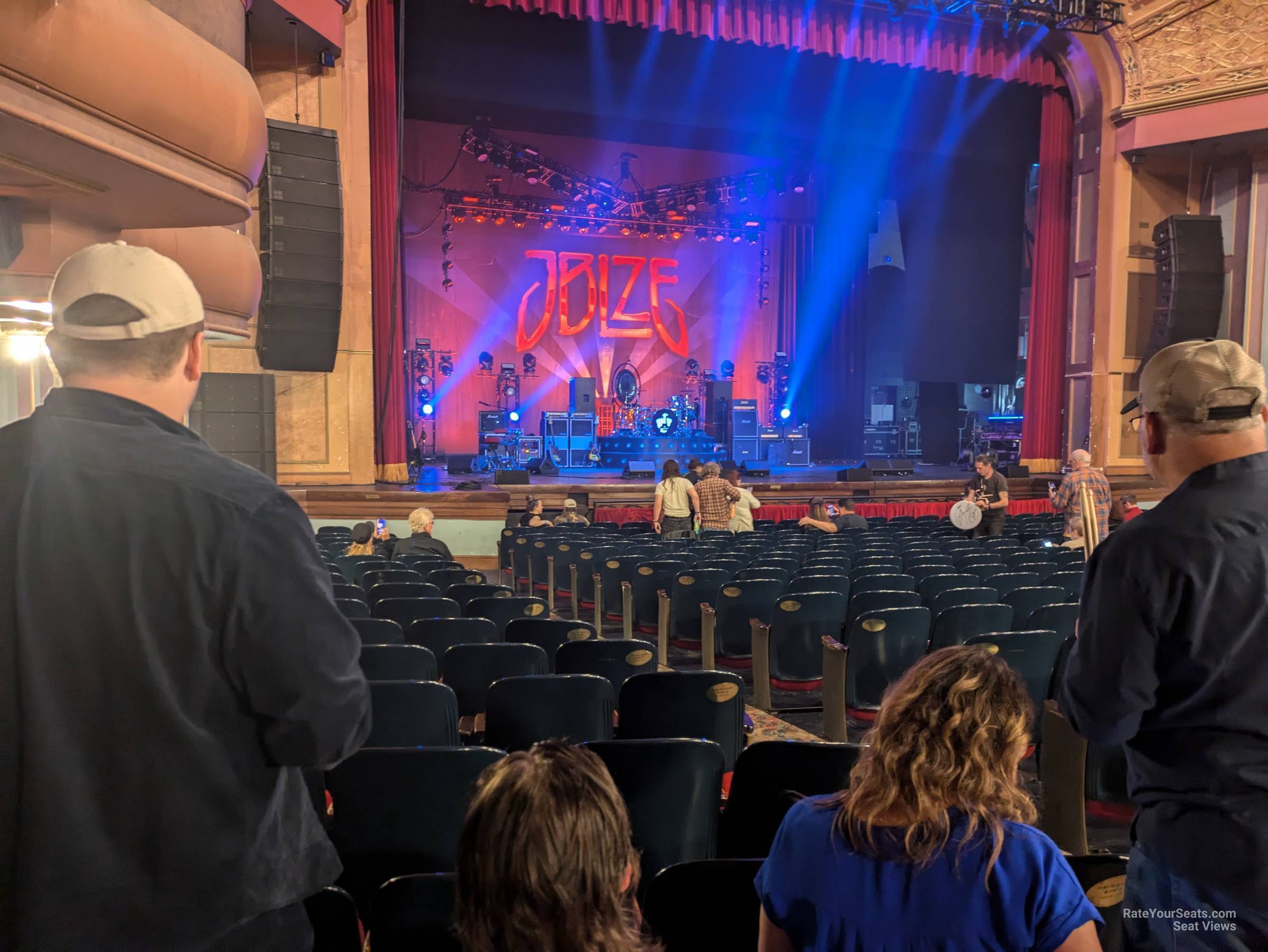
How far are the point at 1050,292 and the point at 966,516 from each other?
7.97 meters

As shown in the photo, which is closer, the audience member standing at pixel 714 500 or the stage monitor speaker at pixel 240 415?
the audience member standing at pixel 714 500

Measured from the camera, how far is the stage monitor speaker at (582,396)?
17891 mm

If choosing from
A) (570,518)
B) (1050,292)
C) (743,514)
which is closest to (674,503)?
(743,514)

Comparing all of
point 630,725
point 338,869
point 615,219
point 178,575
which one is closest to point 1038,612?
point 630,725

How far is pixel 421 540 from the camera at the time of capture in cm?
754

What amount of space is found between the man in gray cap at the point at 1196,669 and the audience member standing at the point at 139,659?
1.32 m

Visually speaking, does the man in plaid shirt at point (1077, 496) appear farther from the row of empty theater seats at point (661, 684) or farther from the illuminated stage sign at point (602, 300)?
the illuminated stage sign at point (602, 300)

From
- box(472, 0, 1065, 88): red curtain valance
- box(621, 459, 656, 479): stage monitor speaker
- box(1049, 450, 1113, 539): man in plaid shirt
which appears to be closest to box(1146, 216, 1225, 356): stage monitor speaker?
box(472, 0, 1065, 88): red curtain valance

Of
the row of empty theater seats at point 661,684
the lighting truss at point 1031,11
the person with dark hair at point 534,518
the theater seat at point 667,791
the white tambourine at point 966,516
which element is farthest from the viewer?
the lighting truss at point 1031,11

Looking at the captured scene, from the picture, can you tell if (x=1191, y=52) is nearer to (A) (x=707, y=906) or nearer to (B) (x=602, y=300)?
(B) (x=602, y=300)

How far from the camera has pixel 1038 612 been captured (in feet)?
13.3

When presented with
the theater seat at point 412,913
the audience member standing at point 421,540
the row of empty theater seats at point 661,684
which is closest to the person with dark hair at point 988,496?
the row of empty theater seats at point 661,684

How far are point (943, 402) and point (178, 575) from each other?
20581 mm

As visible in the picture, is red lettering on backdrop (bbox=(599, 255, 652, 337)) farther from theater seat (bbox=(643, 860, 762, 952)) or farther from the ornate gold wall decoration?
theater seat (bbox=(643, 860, 762, 952))
